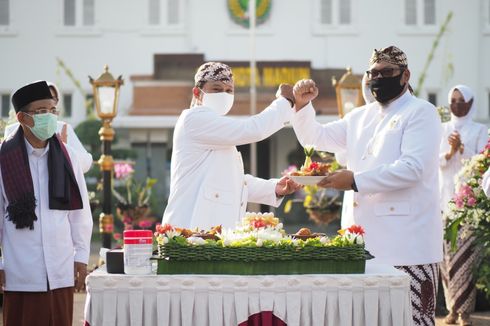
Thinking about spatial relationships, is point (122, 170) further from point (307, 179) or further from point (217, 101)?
point (307, 179)

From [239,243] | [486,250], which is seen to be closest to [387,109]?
[239,243]

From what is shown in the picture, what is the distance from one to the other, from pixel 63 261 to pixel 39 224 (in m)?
0.27

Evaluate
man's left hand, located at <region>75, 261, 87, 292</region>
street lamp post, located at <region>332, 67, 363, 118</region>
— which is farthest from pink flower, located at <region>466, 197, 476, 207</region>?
street lamp post, located at <region>332, 67, 363, 118</region>

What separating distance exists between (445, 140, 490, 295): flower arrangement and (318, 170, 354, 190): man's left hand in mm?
2947

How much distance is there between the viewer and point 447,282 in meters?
10.5

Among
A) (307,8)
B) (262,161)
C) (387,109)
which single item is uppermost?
(307,8)

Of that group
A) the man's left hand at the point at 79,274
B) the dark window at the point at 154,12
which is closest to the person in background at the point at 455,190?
Answer: the man's left hand at the point at 79,274

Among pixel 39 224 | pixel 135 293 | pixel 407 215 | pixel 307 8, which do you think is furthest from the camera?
pixel 307 8

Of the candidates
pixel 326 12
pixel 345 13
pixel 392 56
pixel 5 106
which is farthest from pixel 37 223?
pixel 345 13

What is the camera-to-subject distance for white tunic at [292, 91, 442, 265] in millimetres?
6562

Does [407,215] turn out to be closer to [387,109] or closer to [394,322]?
→ [387,109]

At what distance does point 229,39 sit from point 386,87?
96.8 feet

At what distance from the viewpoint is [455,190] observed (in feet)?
34.6

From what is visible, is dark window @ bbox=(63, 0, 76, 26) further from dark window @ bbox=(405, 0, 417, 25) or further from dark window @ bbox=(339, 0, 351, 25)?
dark window @ bbox=(405, 0, 417, 25)
